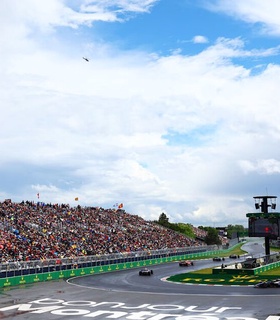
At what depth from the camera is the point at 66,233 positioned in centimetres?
7062

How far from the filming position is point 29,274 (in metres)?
50.4

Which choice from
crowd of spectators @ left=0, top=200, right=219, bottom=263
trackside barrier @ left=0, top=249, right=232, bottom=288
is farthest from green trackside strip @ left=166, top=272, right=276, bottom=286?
crowd of spectators @ left=0, top=200, right=219, bottom=263

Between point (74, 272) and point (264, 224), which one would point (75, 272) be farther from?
point (264, 224)

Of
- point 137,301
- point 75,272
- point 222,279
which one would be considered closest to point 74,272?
point 75,272

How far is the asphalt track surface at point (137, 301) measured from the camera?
28.4 m

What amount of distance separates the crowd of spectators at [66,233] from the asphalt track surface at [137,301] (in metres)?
10.5

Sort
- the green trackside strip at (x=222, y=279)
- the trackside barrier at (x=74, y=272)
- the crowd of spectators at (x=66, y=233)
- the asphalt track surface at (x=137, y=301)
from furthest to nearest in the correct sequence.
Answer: the crowd of spectators at (x=66, y=233) → the trackside barrier at (x=74, y=272) → the green trackside strip at (x=222, y=279) → the asphalt track surface at (x=137, y=301)

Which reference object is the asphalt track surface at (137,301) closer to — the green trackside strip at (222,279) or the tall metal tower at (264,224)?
the green trackside strip at (222,279)

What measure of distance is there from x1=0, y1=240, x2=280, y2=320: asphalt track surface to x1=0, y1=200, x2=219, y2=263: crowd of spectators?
10511 mm

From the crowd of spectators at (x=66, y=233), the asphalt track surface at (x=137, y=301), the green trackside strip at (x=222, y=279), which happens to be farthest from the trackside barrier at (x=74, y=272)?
the green trackside strip at (x=222, y=279)

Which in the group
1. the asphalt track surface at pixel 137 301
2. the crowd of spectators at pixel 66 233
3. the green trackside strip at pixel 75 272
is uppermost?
the crowd of spectators at pixel 66 233

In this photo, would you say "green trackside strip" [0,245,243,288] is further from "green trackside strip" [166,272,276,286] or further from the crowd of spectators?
"green trackside strip" [166,272,276,286]

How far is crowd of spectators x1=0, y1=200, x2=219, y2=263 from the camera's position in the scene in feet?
192

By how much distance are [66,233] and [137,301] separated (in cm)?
3683
